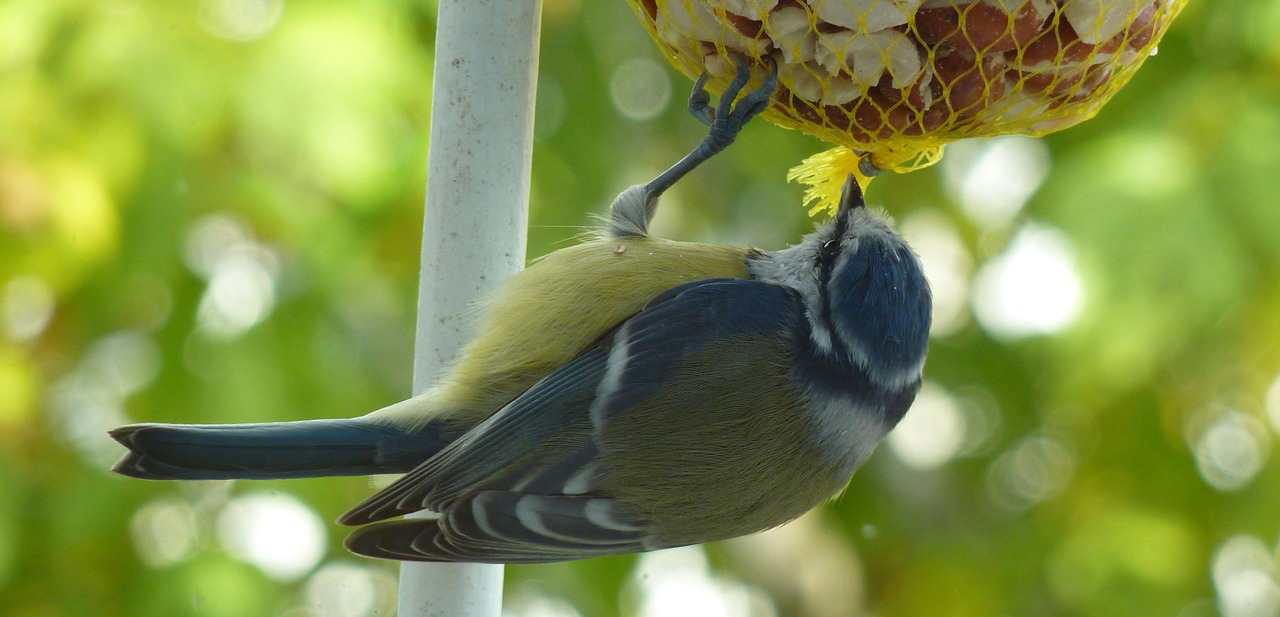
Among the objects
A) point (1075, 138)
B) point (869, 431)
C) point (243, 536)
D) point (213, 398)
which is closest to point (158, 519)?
point (243, 536)

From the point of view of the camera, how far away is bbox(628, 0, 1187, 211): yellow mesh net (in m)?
1.47

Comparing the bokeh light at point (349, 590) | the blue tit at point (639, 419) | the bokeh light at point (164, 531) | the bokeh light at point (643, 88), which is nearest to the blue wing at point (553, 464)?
the blue tit at point (639, 419)

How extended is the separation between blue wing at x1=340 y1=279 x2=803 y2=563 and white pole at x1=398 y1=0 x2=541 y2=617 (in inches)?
4.8

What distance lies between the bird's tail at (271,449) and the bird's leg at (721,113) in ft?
1.67

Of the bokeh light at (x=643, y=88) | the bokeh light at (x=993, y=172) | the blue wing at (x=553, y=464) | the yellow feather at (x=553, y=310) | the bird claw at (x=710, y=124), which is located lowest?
the blue wing at (x=553, y=464)

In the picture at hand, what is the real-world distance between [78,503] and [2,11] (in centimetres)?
113

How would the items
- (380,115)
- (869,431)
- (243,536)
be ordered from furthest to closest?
(243,536) < (380,115) < (869,431)

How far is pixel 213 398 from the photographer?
2.65 meters

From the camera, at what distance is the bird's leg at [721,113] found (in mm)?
1564

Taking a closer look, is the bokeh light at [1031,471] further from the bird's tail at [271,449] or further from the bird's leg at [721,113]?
→ the bird's tail at [271,449]

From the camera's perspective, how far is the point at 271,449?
59.1 inches

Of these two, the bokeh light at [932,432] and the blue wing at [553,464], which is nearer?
the blue wing at [553,464]

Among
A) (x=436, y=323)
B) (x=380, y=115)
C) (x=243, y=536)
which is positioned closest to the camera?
(x=436, y=323)

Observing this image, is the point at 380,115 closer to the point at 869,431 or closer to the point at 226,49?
the point at 226,49
